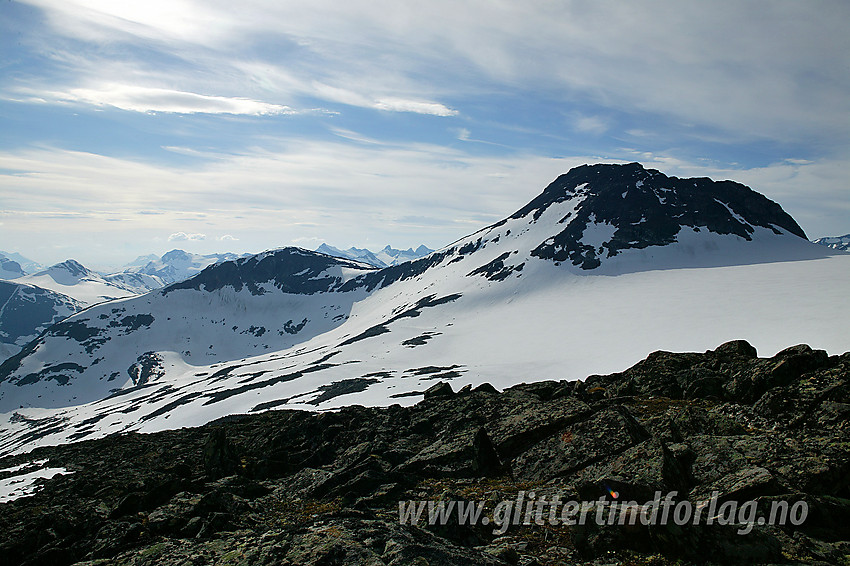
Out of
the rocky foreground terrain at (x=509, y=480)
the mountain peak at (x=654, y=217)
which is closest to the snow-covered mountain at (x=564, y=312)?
the mountain peak at (x=654, y=217)

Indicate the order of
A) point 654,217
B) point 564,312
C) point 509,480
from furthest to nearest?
point 654,217
point 564,312
point 509,480

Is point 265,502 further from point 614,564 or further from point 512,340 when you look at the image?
point 512,340

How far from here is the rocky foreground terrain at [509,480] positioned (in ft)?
26.7

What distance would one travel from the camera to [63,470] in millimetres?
31656

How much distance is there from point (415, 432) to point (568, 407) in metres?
8.87

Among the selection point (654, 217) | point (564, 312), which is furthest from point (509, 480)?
point (654, 217)

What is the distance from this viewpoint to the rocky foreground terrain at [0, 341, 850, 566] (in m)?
8.12

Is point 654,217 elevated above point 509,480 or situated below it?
above

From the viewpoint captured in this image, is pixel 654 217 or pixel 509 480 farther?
pixel 654 217

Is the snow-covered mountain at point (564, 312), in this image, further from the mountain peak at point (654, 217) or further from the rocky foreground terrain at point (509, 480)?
the rocky foreground terrain at point (509, 480)

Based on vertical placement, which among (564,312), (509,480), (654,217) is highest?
(654,217)

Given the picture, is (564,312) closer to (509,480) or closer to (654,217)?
(654,217)

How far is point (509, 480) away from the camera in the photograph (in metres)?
14.1

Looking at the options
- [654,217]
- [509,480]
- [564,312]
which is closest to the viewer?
[509,480]
